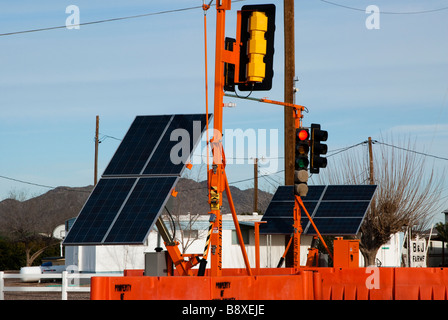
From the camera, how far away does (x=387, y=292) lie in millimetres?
18062

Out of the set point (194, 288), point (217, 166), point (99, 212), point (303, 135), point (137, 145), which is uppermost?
point (303, 135)

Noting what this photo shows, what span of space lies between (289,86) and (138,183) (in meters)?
8.17

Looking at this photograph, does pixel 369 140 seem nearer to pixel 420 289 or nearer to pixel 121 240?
pixel 420 289

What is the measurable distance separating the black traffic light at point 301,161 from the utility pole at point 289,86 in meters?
4.23

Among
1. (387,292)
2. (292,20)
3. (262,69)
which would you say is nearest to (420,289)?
(387,292)

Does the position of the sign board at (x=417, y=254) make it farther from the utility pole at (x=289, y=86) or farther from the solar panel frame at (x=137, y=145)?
the solar panel frame at (x=137, y=145)

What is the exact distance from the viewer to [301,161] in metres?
18.3

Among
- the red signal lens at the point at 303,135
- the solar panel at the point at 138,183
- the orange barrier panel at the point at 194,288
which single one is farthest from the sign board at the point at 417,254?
the orange barrier panel at the point at 194,288

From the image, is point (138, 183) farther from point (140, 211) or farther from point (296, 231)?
point (296, 231)

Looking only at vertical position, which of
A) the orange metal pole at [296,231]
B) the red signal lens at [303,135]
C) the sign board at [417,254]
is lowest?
the sign board at [417,254]

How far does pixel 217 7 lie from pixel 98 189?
15.8 ft

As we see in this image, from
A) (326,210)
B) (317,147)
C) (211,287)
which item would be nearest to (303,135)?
(317,147)

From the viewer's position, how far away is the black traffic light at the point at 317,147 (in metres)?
18.8
